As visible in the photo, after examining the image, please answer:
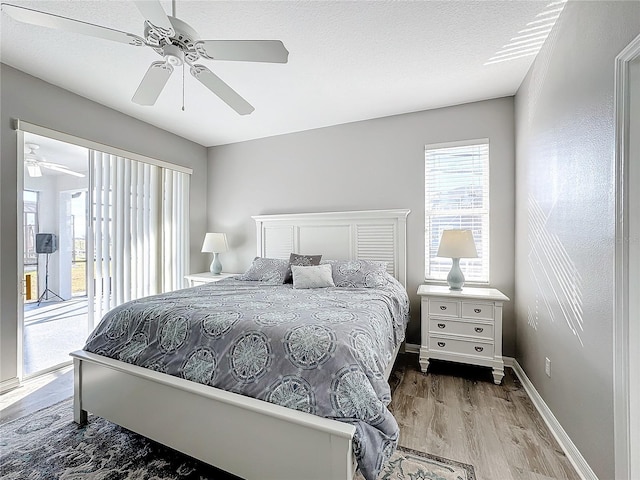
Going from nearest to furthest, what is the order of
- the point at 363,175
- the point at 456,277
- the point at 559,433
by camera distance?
the point at 559,433, the point at 456,277, the point at 363,175

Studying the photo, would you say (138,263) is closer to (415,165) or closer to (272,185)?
(272,185)

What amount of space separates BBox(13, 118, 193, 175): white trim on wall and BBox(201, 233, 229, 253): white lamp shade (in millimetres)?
1047

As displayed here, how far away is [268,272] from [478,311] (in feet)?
6.99

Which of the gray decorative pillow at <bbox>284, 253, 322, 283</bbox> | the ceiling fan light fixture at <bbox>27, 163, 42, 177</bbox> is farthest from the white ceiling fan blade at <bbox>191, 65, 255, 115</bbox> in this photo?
the ceiling fan light fixture at <bbox>27, 163, 42, 177</bbox>

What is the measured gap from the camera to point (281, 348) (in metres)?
1.43

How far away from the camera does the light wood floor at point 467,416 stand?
164cm

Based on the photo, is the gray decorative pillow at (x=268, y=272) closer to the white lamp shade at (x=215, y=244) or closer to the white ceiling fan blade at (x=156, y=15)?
the white lamp shade at (x=215, y=244)

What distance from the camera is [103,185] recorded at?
10.7ft

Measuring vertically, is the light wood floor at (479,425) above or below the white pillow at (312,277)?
below

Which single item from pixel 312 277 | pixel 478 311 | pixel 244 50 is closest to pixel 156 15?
pixel 244 50

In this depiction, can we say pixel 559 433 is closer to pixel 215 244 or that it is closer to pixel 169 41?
Answer: pixel 169 41

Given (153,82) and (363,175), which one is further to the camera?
(363,175)

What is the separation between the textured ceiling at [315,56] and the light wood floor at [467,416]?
2700 millimetres

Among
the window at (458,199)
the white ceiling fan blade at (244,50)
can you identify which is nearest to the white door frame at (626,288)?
the white ceiling fan blade at (244,50)
